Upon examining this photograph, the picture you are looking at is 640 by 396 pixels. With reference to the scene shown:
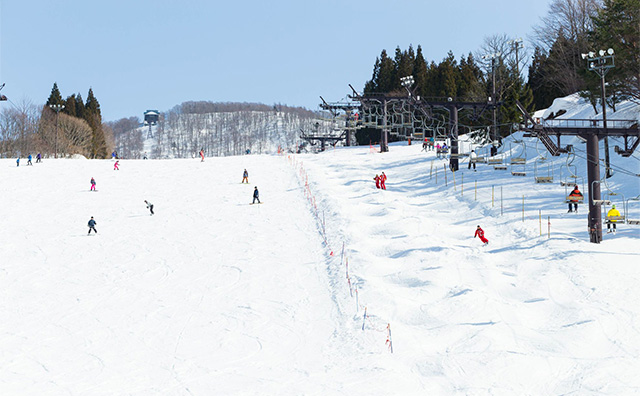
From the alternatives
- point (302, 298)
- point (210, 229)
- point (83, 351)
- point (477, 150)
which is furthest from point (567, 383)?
point (477, 150)

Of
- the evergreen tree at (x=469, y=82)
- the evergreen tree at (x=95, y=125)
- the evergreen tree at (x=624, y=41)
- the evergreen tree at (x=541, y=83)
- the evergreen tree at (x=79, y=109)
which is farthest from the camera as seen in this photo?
the evergreen tree at (x=79, y=109)

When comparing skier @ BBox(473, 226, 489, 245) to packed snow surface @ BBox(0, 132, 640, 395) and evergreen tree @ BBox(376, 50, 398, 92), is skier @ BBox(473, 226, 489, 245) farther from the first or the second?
evergreen tree @ BBox(376, 50, 398, 92)

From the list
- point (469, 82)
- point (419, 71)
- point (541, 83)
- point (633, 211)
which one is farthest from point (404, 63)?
point (633, 211)

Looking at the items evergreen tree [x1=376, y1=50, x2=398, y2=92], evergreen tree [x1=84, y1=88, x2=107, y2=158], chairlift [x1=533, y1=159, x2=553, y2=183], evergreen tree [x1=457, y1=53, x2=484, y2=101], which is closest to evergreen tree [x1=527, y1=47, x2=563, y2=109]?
evergreen tree [x1=457, y1=53, x2=484, y2=101]

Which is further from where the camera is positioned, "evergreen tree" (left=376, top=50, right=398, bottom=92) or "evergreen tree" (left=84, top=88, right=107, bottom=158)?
"evergreen tree" (left=84, top=88, right=107, bottom=158)

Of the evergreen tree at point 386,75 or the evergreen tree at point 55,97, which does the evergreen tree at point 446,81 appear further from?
the evergreen tree at point 55,97

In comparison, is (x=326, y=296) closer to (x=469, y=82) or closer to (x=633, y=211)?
(x=633, y=211)

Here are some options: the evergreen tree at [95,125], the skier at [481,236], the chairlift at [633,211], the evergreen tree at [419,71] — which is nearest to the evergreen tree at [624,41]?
the chairlift at [633,211]

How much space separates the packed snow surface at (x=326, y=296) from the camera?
13188 mm

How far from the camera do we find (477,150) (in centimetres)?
5138

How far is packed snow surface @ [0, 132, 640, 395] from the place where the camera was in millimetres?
13188

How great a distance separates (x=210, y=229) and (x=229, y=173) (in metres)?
17.7

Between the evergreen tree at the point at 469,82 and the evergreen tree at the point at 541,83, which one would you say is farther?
the evergreen tree at the point at 469,82

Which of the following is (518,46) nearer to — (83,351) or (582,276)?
(582,276)
